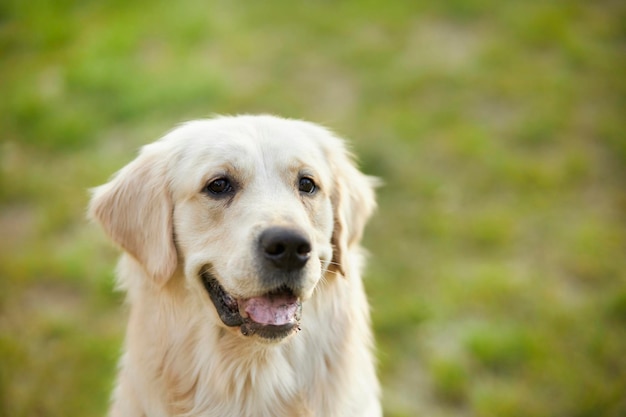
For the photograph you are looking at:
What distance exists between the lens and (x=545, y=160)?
584 cm

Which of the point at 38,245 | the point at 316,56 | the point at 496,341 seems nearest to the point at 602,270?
the point at 496,341

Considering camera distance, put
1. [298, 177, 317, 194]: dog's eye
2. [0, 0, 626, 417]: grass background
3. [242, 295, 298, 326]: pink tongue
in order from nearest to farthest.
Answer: [242, 295, 298, 326]: pink tongue → [298, 177, 317, 194]: dog's eye → [0, 0, 626, 417]: grass background

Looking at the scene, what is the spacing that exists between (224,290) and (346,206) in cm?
83

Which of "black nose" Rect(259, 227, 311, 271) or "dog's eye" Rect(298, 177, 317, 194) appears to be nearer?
"black nose" Rect(259, 227, 311, 271)

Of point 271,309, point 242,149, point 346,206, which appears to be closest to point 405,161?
point 346,206

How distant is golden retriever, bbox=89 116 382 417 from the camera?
2701mm

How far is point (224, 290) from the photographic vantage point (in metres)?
2.70

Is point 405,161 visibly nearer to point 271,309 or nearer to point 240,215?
point 240,215

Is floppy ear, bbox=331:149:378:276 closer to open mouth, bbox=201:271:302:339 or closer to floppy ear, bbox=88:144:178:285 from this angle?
open mouth, bbox=201:271:302:339

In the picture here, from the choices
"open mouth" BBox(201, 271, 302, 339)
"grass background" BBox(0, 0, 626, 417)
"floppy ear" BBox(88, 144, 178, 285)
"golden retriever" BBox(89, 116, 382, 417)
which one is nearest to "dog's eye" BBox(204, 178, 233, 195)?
"golden retriever" BBox(89, 116, 382, 417)

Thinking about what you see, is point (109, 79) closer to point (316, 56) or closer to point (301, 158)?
point (316, 56)

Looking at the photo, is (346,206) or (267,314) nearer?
(267,314)

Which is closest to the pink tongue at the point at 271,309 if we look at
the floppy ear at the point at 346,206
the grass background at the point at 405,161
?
the floppy ear at the point at 346,206

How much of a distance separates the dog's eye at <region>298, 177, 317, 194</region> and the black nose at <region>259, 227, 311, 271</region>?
1.60 ft
